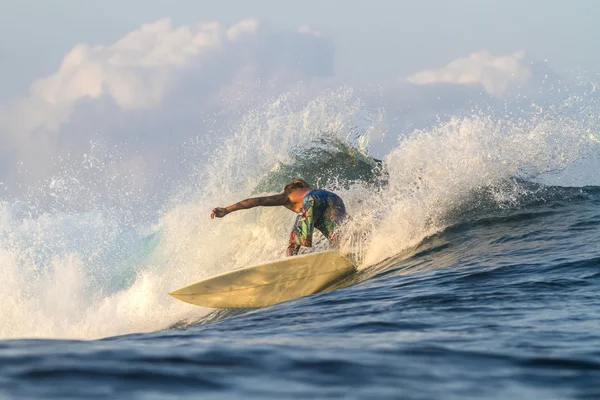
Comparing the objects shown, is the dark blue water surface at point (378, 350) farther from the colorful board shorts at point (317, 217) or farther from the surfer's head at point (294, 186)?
the surfer's head at point (294, 186)

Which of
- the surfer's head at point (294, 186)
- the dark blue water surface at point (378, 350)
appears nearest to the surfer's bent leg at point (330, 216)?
the surfer's head at point (294, 186)

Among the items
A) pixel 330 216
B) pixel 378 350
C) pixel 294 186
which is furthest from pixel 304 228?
pixel 378 350

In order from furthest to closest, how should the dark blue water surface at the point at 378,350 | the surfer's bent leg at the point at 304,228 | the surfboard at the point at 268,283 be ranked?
the surfer's bent leg at the point at 304,228
the surfboard at the point at 268,283
the dark blue water surface at the point at 378,350

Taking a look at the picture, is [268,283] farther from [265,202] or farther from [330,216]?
[265,202]

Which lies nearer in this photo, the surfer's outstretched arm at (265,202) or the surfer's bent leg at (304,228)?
Answer: the surfer's bent leg at (304,228)

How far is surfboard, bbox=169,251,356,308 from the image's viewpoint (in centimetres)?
811

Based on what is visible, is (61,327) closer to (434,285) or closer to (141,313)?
(141,313)

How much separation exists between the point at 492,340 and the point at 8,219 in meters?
16.1

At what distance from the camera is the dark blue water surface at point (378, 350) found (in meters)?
2.37

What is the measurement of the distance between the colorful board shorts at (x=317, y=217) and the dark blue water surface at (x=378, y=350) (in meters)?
2.32

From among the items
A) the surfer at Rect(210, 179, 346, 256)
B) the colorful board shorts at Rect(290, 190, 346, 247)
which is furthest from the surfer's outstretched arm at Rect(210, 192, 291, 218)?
the colorful board shorts at Rect(290, 190, 346, 247)

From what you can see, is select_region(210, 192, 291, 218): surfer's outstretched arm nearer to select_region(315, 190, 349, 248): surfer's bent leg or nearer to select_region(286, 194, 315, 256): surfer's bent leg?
select_region(286, 194, 315, 256): surfer's bent leg

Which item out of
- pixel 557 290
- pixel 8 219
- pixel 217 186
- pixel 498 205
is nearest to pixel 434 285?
pixel 557 290

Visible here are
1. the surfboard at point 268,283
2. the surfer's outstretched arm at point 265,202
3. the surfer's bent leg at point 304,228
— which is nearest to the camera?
the surfboard at point 268,283
